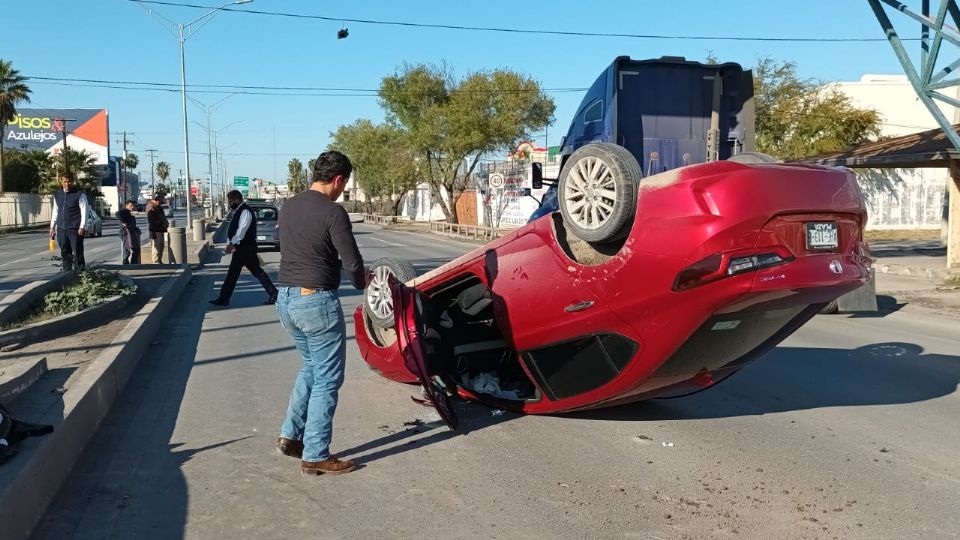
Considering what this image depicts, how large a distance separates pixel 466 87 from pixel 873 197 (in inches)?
811

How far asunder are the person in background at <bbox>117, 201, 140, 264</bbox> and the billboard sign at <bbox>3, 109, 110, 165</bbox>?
87.3 meters

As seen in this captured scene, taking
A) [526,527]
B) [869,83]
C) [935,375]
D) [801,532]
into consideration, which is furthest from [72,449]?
[869,83]

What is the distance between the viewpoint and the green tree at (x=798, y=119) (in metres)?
36.4

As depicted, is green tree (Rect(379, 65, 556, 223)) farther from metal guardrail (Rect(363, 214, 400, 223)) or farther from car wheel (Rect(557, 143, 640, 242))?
car wheel (Rect(557, 143, 640, 242))

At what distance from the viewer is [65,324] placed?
28.5ft

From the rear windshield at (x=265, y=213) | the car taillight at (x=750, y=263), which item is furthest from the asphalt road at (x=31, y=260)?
the car taillight at (x=750, y=263)

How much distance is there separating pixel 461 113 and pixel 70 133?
74.0 metres

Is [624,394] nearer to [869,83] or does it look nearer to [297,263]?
[297,263]

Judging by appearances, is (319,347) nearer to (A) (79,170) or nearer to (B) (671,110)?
(B) (671,110)

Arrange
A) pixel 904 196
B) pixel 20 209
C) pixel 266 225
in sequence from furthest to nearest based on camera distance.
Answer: pixel 20 209 → pixel 904 196 → pixel 266 225

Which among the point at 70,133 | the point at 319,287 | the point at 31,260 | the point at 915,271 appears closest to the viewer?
the point at 319,287

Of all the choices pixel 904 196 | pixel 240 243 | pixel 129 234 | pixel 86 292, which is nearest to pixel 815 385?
pixel 240 243

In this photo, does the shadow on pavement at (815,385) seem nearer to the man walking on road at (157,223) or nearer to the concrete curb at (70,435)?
the concrete curb at (70,435)

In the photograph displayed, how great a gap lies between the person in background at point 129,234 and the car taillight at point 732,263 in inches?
Answer: 593
